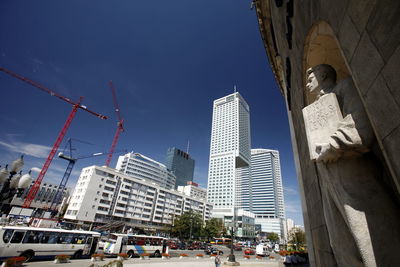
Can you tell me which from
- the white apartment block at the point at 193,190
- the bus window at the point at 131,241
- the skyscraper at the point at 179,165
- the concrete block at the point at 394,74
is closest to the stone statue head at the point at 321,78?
the concrete block at the point at 394,74

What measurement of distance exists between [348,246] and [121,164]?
369 ft

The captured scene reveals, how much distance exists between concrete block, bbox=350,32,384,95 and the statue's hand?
62 centimetres

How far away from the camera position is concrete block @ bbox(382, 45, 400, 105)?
1355mm

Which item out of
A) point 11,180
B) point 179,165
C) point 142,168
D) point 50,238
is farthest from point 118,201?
point 179,165

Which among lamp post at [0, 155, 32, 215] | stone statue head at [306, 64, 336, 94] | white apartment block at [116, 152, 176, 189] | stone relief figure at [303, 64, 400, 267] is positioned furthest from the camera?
white apartment block at [116, 152, 176, 189]

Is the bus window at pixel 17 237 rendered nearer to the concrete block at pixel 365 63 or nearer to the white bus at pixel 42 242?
the white bus at pixel 42 242

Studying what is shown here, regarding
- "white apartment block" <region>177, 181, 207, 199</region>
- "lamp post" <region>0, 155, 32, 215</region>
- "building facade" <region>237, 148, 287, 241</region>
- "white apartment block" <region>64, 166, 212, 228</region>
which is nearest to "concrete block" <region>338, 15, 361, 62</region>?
"lamp post" <region>0, 155, 32, 215</region>

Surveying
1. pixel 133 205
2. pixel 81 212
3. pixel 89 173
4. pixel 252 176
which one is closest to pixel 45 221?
pixel 81 212

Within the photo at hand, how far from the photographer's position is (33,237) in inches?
597

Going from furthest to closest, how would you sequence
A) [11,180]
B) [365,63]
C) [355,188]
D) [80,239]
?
[80,239] → [11,180] → [355,188] → [365,63]

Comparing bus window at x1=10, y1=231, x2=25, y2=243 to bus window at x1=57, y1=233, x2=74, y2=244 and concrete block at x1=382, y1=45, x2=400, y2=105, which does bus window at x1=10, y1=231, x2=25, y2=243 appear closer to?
bus window at x1=57, y1=233, x2=74, y2=244

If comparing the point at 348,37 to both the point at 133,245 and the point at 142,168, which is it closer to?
the point at 133,245

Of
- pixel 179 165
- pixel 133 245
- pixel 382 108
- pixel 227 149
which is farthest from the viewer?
pixel 179 165

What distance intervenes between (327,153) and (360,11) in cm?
142
